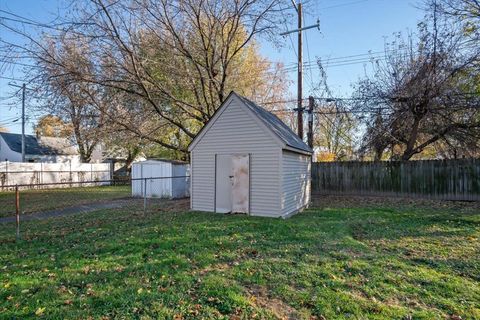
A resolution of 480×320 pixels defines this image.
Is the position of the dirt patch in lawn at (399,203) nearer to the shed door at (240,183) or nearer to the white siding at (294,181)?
the white siding at (294,181)

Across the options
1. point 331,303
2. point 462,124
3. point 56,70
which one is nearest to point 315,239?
point 331,303

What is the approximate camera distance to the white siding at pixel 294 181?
9.19m

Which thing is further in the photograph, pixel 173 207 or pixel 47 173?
pixel 47 173

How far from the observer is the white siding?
362 inches

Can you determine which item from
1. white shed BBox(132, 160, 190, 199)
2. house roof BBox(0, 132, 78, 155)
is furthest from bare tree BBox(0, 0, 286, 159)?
house roof BBox(0, 132, 78, 155)

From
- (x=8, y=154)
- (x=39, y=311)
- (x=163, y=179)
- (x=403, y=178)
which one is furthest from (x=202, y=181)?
(x=8, y=154)

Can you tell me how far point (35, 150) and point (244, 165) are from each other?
30412 mm

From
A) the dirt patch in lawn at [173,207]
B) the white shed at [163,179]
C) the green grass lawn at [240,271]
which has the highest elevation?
the white shed at [163,179]

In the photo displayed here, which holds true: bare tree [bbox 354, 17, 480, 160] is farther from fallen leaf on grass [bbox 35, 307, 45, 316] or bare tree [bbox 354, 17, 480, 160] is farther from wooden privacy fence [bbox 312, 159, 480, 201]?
fallen leaf on grass [bbox 35, 307, 45, 316]

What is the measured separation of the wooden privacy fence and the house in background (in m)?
27.0

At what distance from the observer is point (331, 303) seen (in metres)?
3.52

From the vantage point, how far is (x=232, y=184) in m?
9.75

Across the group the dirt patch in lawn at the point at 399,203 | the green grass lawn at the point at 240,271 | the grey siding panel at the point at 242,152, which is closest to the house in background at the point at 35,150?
the grey siding panel at the point at 242,152

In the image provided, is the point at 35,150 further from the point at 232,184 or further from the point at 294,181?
the point at 294,181
